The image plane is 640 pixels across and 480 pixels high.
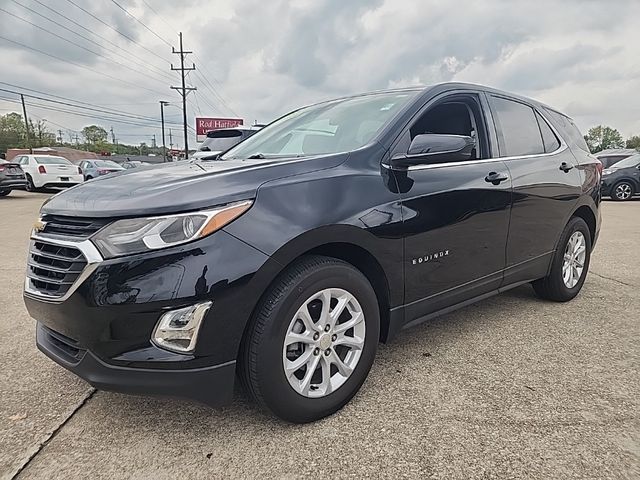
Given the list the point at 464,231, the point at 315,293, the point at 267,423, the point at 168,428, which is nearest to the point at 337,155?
the point at 315,293

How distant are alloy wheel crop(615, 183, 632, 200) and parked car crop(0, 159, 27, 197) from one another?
60.0 feet

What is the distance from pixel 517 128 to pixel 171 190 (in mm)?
2649

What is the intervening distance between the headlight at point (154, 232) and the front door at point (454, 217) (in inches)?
42.4

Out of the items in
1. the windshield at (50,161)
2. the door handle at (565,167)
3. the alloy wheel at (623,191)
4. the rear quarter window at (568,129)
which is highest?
the rear quarter window at (568,129)

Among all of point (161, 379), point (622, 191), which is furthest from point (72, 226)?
point (622, 191)

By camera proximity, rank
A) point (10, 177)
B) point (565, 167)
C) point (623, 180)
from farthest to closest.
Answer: point (623, 180)
point (10, 177)
point (565, 167)

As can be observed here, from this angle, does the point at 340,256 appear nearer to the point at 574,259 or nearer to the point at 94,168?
the point at 574,259

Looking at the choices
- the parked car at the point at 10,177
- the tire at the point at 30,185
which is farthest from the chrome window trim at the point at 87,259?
the tire at the point at 30,185

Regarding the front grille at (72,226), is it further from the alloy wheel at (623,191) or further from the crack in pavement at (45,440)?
the alloy wheel at (623,191)

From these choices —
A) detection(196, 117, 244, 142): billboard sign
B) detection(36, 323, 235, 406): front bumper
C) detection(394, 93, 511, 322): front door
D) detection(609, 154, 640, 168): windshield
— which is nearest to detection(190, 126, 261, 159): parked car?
detection(394, 93, 511, 322): front door

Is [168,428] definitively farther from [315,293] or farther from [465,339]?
[465,339]

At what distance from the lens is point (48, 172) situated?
54.4 feet

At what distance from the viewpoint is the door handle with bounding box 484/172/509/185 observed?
308 cm

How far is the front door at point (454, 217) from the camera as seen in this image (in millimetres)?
2604
